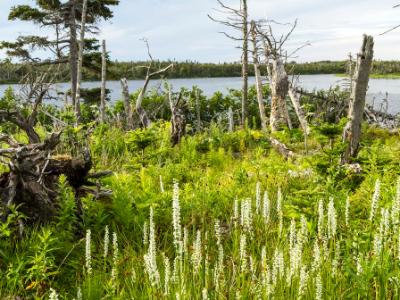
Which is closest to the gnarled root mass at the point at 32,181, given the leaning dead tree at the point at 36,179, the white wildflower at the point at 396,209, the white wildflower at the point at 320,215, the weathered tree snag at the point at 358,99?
the leaning dead tree at the point at 36,179

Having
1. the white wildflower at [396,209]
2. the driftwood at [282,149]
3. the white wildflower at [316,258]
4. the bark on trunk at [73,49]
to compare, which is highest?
the bark on trunk at [73,49]

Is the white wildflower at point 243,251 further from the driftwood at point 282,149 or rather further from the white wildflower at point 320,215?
the driftwood at point 282,149

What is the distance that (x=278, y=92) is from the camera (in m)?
15.0

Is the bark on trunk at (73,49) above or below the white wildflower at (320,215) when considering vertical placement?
above

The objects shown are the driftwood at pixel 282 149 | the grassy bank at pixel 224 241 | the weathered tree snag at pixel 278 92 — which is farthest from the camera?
the weathered tree snag at pixel 278 92

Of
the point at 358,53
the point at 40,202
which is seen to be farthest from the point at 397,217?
the point at 358,53

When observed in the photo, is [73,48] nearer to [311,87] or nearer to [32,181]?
[32,181]

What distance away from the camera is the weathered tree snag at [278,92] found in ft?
48.3

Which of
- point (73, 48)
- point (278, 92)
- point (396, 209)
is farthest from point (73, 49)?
point (396, 209)

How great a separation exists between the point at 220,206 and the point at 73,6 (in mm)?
23196

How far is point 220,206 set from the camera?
20.3ft

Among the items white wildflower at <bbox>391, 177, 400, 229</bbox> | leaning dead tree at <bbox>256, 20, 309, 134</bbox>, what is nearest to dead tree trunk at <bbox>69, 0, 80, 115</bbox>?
leaning dead tree at <bbox>256, 20, 309, 134</bbox>

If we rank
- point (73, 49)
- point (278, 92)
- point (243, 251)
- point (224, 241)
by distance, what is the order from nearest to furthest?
point (243, 251)
point (224, 241)
point (278, 92)
point (73, 49)

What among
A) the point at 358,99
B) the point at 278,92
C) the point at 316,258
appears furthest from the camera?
the point at 278,92
